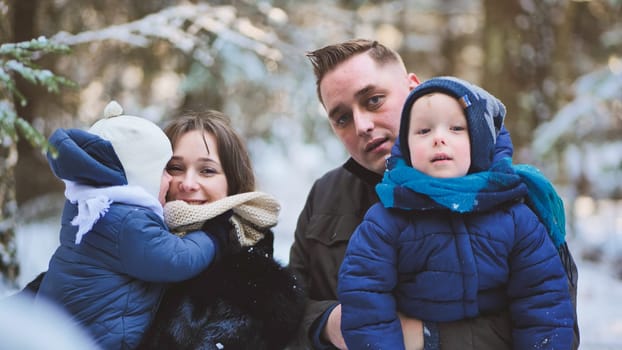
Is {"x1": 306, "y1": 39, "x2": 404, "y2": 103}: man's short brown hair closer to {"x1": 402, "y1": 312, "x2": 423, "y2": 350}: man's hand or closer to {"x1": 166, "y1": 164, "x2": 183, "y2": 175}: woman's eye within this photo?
{"x1": 166, "y1": 164, "x2": 183, "y2": 175}: woman's eye

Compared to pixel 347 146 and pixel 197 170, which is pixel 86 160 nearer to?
pixel 197 170

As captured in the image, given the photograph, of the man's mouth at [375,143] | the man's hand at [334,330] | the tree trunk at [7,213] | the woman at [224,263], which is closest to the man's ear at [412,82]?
the man's mouth at [375,143]

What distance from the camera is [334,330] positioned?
237 cm

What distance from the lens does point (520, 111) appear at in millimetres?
6238

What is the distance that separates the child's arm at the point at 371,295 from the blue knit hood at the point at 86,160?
101cm

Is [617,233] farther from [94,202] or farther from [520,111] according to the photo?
[94,202]

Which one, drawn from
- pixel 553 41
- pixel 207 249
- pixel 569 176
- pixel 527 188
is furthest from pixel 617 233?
pixel 207 249

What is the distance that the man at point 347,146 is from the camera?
271 centimetres

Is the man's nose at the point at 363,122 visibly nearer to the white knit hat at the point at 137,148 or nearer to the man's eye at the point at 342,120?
the man's eye at the point at 342,120

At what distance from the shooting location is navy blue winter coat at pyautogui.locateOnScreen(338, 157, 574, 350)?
194 centimetres

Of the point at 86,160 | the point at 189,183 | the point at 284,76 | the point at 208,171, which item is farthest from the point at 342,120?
the point at 284,76

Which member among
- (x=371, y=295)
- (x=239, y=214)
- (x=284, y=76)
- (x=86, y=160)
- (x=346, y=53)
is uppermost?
(x=284, y=76)

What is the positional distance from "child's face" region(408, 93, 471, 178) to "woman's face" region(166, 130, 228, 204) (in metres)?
0.98

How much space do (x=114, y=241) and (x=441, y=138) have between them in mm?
1319
